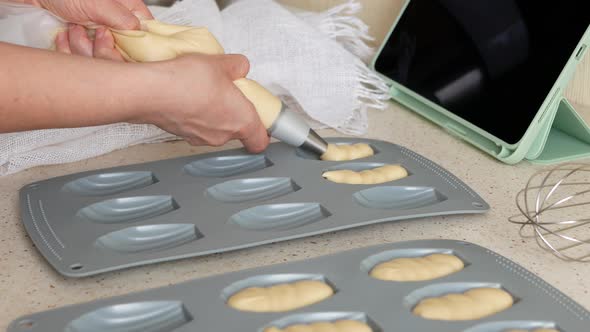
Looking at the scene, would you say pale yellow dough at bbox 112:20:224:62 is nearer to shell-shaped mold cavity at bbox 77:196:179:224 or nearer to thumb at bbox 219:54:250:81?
thumb at bbox 219:54:250:81

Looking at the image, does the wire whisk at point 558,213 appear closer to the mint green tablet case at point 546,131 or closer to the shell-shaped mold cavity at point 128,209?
the mint green tablet case at point 546,131

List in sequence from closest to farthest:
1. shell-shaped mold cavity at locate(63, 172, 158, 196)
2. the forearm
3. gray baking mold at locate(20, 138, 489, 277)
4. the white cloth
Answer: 1. the forearm
2. gray baking mold at locate(20, 138, 489, 277)
3. shell-shaped mold cavity at locate(63, 172, 158, 196)
4. the white cloth

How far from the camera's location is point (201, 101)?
0.72 meters

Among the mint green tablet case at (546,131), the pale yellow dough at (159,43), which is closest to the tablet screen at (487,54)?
the mint green tablet case at (546,131)

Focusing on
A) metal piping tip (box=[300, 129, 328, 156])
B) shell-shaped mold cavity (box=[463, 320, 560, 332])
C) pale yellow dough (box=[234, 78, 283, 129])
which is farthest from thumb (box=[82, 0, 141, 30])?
shell-shaped mold cavity (box=[463, 320, 560, 332])

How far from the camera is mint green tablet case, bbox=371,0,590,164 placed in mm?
885

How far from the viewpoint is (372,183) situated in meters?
0.83

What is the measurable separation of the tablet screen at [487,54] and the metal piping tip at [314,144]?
0.22m

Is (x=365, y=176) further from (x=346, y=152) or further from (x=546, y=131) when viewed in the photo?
(x=546, y=131)

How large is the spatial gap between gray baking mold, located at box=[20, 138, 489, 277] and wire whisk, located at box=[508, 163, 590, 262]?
0.19ft

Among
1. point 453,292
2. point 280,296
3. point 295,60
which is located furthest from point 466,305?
point 295,60

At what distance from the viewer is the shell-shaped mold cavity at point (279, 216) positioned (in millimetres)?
760

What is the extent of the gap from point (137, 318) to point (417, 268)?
0.83 feet

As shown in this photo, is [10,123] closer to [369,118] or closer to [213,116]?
[213,116]
